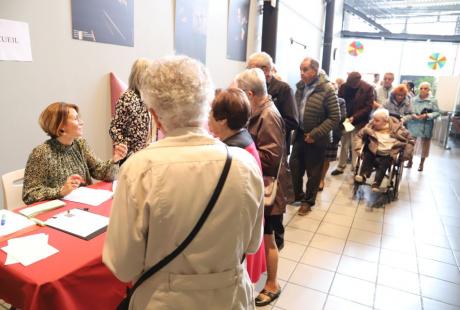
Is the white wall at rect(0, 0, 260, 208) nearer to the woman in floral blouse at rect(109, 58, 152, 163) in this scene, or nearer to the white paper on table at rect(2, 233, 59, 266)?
the woman in floral blouse at rect(109, 58, 152, 163)

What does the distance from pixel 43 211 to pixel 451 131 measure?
9.05 metres

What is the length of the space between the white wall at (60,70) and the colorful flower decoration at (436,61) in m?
9.13

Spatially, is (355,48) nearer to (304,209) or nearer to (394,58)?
(394,58)

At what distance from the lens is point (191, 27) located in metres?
3.55

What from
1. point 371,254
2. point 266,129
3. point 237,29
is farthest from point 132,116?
point 237,29

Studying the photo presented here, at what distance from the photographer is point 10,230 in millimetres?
1396

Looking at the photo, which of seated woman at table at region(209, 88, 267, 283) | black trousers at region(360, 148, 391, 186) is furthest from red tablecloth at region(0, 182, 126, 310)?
black trousers at region(360, 148, 391, 186)

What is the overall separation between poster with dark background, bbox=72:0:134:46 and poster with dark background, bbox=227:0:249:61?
5.71 ft

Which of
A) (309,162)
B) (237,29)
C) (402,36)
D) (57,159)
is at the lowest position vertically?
(309,162)

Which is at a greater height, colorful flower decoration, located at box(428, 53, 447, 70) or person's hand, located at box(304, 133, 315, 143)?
colorful flower decoration, located at box(428, 53, 447, 70)

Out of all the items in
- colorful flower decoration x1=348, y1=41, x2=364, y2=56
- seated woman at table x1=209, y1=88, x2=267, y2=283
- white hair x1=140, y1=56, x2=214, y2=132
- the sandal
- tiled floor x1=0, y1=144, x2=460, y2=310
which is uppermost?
colorful flower decoration x1=348, y1=41, x2=364, y2=56

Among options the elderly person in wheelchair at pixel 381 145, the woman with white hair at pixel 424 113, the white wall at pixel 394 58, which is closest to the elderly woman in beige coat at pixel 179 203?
the elderly person in wheelchair at pixel 381 145

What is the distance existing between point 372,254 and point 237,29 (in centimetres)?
317

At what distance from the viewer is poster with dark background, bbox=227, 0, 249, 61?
14.0ft
